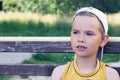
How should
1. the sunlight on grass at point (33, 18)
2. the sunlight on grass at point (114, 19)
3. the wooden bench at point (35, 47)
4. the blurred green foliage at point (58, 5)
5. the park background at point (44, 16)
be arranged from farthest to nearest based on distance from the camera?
1. the blurred green foliage at point (58, 5)
2. the sunlight on grass at point (33, 18)
3. the sunlight on grass at point (114, 19)
4. the park background at point (44, 16)
5. the wooden bench at point (35, 47)

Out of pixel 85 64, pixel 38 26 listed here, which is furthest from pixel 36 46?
pixel 38 26

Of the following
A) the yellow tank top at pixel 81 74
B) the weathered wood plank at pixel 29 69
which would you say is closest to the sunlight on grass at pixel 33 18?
the weathered wood plank at pixel 29 69

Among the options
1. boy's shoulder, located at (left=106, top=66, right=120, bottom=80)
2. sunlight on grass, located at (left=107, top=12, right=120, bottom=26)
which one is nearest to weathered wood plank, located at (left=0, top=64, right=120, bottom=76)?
boy's shoulder, located at (left=106, top=66, right=120, bottom=80)

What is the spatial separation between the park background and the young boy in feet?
46.1

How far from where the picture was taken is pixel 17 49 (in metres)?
3.62

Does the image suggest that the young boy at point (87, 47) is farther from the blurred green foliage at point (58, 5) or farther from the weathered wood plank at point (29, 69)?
the blurred green foliage at point (58, 5)

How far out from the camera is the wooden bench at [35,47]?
3.57m

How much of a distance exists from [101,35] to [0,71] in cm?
101

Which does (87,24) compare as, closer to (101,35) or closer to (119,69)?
(101,35)

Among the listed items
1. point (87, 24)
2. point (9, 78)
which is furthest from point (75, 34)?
point (9, 78)

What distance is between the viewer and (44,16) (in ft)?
75.7

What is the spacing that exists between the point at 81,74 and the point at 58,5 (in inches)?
850

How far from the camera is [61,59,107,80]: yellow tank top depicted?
3100mm

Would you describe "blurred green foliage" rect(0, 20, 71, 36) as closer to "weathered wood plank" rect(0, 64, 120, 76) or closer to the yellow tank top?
"weathered wood plank" rect(0, 64, 120, 76)
